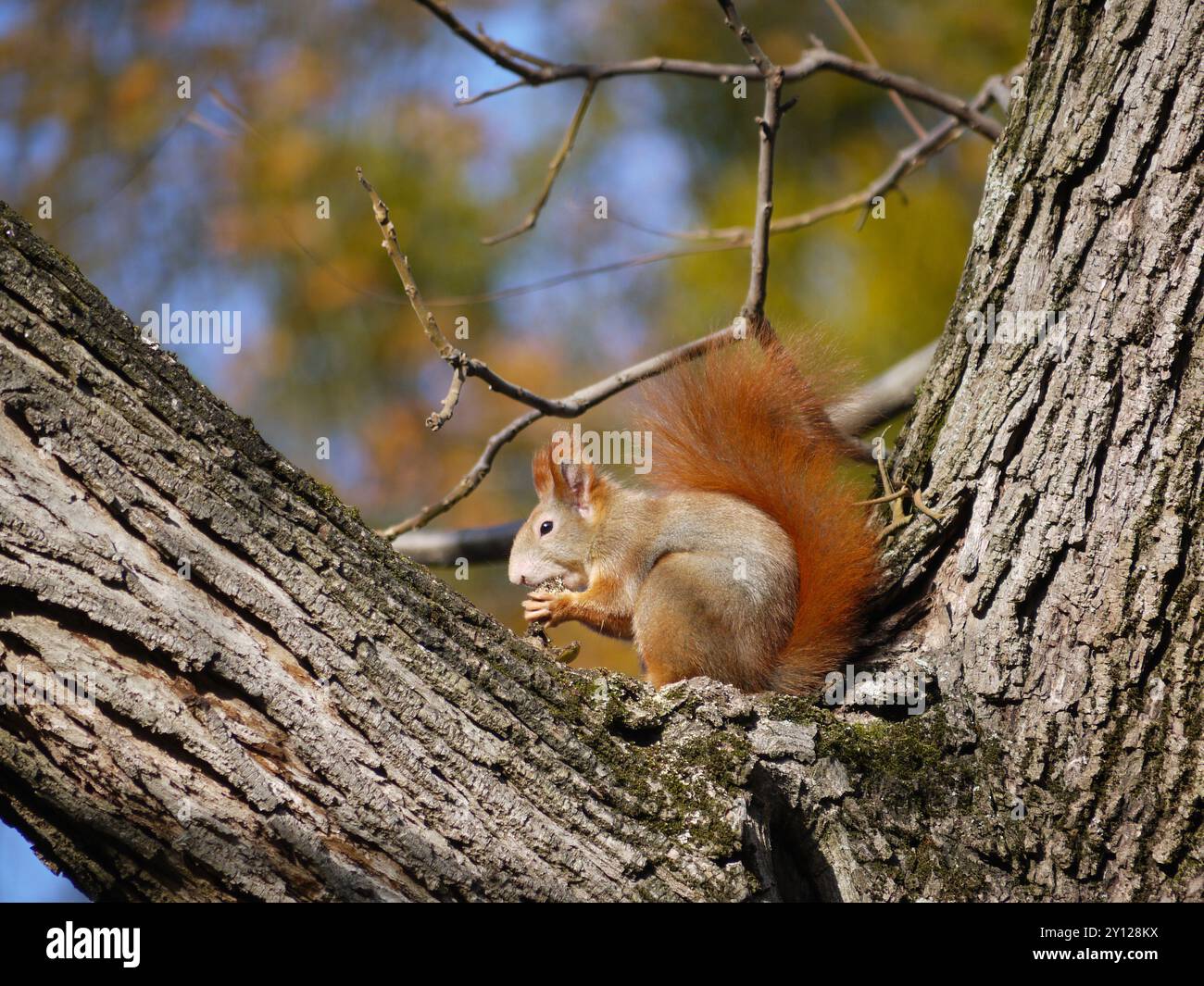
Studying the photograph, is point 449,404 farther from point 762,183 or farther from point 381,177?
point 381,177

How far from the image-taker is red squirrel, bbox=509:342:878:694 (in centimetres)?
209

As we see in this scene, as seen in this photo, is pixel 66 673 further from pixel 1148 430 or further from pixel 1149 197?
pixel 1149 197

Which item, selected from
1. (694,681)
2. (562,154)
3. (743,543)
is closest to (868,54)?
(562,154)

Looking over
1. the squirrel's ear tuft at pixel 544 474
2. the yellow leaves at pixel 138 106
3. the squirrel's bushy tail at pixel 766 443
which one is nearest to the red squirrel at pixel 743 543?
the squirrel's bushy tail at pixel 766 443

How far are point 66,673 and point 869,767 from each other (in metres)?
1.15

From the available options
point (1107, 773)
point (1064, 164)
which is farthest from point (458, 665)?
point (1064, 164)

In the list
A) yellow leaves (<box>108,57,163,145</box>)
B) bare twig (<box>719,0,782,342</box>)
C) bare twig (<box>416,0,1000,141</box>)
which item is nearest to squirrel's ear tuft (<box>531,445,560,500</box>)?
bare twig (<box>719,0,782,342</box>)

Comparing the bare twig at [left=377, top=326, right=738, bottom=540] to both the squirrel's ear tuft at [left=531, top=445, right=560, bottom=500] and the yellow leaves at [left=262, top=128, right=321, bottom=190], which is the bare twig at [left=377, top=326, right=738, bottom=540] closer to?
the squirrel's ear tuft at [left=531, top=445, right=560, bottom=500]

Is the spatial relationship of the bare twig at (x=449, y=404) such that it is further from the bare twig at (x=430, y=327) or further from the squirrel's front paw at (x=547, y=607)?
the squirrel's front paw at (x=547, y=607)

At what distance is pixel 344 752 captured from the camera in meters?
1.38

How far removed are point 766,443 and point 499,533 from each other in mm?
793

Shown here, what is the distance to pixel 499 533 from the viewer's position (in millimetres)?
2795

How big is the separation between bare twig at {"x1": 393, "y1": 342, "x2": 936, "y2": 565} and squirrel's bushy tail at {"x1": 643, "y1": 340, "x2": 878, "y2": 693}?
245mm
